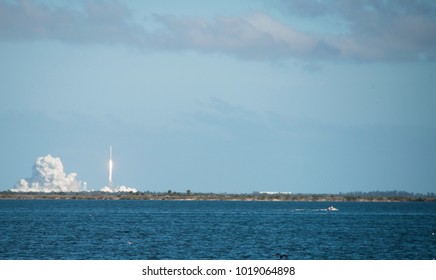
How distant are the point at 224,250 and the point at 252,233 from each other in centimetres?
3042

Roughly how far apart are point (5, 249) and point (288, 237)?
4032 cm

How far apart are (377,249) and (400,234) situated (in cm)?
2771

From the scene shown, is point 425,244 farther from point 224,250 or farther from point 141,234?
point 141,234

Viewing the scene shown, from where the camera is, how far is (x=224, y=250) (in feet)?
319

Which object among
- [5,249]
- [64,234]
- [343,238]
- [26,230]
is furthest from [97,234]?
[343,238]

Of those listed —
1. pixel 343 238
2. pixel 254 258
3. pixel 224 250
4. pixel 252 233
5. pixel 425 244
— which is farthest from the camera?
pixel 252 233

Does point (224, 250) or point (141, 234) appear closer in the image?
point (224, 250)

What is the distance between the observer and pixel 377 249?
102000mm

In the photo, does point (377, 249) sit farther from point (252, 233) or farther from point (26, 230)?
point (26, 230)

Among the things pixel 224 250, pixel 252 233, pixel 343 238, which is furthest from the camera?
pixel 252 233
